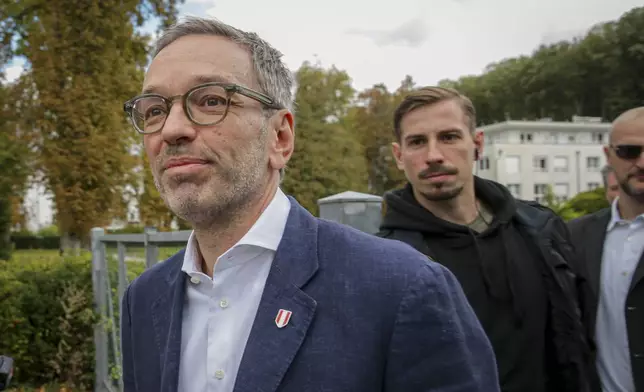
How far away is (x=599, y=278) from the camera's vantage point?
2.79 meters

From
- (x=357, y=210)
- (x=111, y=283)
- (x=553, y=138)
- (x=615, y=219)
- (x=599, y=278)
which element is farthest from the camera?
(x=553, y=138)

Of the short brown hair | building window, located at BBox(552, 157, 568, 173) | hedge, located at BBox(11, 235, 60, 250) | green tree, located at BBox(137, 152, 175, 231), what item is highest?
building window, located at BBox(552, 157, 568, 173)

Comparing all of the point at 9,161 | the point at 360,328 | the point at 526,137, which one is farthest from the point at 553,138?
the point at 360,328

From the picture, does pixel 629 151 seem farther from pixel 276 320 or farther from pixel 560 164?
pixel 560 164

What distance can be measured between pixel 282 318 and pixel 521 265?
1.35 m

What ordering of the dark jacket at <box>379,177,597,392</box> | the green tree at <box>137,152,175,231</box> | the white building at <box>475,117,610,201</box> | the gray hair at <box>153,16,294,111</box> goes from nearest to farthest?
the gray hair at <box>153,16,294,111</box>
the dark jacket at <box>379,177,597,392</box>
the green tree at <box>137,152,175,231</box>
the white building at <box>475,117,610,201</box>

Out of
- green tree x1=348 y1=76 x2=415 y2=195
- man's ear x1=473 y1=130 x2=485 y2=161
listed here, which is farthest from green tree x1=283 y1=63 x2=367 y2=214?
man's ear x1=473 y1=130 x2=485 y2=161

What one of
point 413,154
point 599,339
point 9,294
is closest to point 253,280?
point 413,154

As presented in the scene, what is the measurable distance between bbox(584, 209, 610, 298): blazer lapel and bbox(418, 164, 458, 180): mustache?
2.51 ft

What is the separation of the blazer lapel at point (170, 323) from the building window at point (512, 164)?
5799cm

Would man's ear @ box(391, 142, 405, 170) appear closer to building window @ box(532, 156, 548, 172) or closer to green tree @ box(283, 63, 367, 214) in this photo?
green tree @ box(283, 63, 367, 214)

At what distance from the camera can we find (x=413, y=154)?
2.67 metres

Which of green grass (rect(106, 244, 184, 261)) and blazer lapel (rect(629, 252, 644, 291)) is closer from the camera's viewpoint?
blazer lapel (rect(629, 252, 644, 291))

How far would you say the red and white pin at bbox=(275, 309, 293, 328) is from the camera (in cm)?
143
